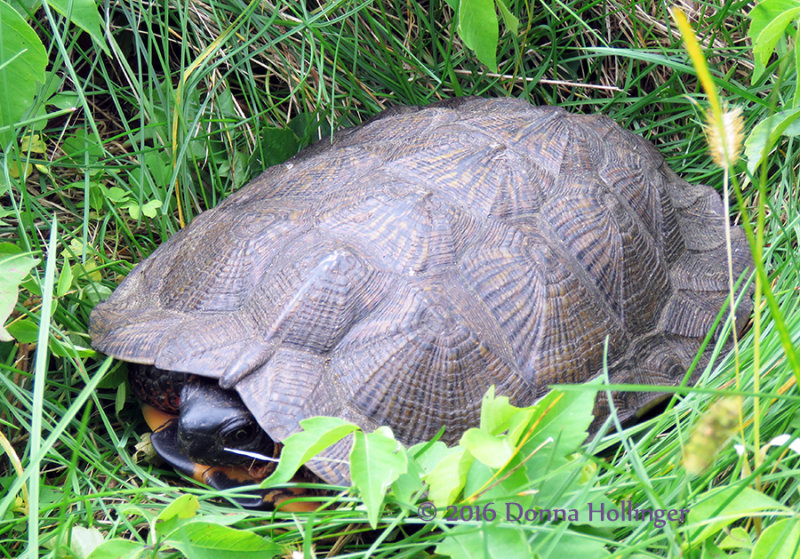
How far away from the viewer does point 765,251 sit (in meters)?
1.89

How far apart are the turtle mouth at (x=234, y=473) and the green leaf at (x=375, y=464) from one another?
59 centimetres

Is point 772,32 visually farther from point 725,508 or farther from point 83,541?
point 83,541

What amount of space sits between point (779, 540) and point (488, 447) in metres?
0.39

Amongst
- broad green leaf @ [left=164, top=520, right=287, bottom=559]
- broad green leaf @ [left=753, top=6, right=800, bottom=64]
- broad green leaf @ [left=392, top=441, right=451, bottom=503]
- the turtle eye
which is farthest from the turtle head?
broad green leaf @ [left=753, top=6, right=800, bottom=64]

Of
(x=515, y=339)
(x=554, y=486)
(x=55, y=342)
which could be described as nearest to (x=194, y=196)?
(x=55, y=342)

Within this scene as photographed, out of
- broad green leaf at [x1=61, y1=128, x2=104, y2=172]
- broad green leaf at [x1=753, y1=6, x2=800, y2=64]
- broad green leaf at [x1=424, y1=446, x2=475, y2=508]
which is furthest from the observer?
broad green leaf at [x1=61, y1=128, x2=104, y2=172]

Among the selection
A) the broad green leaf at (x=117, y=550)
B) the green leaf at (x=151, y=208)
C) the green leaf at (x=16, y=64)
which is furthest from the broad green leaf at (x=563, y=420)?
the green leaf at (x=151, y=208)

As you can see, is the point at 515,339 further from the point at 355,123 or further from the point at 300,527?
the point at 355,123

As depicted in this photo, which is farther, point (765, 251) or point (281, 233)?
point (765, 251)

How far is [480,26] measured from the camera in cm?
168

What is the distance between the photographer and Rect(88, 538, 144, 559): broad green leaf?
1073mm

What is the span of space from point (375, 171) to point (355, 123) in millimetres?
753

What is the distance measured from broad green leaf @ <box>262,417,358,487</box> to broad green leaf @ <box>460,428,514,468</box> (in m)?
0.16

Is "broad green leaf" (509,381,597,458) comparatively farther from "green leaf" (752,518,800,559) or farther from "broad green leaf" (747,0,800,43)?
"broad green leaf" (747,0,800,43)
